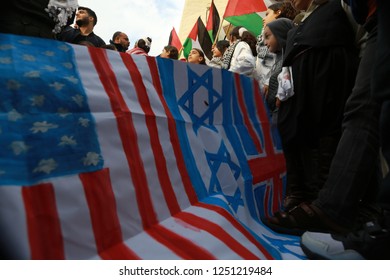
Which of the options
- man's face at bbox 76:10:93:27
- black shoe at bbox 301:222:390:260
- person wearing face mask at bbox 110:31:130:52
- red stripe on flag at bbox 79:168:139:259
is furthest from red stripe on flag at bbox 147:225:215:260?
person wearing face mask at bbox 110:31:130:52

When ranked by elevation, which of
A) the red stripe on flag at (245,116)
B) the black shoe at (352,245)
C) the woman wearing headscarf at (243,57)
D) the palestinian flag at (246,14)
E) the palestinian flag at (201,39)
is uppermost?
the palestinian flag at (246,14)

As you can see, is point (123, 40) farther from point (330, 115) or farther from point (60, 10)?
point (330, 115)

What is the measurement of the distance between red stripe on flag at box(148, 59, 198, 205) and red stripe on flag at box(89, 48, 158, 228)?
19cm

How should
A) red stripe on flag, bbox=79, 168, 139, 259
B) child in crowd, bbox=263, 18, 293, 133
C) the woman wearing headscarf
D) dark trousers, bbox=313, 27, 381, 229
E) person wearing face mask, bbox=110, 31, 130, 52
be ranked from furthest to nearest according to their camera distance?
person wearing face mask, bbox=110, 31, 130, 52, the woman wearing headscarf, child in crowd, bbox=263, 18, 293, 133, dark trousers, bbox=313, 27, 381, 229, red stripe on flag, bbox=79, 168, 139, 259

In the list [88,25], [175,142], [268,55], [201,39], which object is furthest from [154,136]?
[201,39]

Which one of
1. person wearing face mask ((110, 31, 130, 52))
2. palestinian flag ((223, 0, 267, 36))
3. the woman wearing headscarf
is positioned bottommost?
the woman wearing headscarf

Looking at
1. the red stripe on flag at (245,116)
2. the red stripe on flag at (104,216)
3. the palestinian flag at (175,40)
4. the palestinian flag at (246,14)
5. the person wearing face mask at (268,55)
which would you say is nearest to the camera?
the red stripe on flag at (104,216)

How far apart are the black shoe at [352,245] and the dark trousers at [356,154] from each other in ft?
0.48

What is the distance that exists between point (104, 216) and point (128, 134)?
0.31m

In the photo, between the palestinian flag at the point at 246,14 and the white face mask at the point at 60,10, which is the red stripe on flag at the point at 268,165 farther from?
the palestinian flag at the point at 246,14

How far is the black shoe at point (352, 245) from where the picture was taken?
3.27 feet

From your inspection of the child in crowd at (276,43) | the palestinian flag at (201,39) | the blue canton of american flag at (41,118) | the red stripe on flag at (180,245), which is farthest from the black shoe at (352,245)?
the palestinian flag at (201,39)

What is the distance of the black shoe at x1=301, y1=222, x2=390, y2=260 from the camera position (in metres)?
1.00

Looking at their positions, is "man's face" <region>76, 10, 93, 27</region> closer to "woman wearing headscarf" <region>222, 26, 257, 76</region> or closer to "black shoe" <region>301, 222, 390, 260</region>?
"woman wearing headscarf" <region>222, 26, 257, 76</region>
